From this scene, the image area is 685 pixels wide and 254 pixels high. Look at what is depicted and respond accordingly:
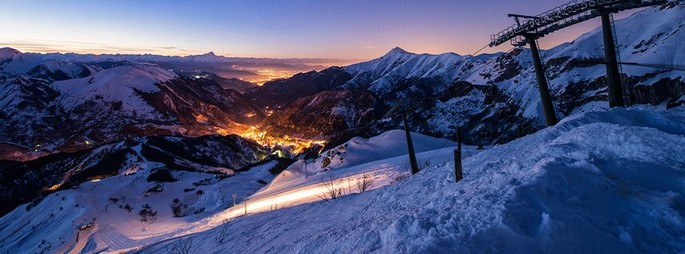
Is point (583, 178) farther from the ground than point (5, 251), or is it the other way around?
point (583, 178)

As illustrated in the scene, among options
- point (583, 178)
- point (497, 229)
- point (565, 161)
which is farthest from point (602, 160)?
point (497, 229)

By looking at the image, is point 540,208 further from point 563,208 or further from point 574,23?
point 574,23

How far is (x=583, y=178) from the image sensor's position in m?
5.84

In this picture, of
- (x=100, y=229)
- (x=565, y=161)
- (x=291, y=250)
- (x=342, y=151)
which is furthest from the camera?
(x=342, y=151)

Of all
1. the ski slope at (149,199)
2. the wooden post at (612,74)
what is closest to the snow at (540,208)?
the wooden post at (612,74)

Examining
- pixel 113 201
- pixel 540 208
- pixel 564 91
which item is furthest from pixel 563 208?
pixel 564 91

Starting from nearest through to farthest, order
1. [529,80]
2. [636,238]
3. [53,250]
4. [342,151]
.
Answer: [636,238] → [53,250] → [342,151] → [529,80]

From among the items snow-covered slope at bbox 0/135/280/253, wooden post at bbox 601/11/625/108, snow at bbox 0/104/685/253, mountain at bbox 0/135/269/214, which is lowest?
mountain at bbox 0/135/269/214

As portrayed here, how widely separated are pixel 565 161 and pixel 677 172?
60.8 inches

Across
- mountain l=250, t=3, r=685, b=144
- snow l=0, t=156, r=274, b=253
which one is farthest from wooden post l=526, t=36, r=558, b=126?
mountain l=250, t=3, r=685, b=144

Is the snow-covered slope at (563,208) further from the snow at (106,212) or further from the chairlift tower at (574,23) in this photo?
the snow at (106,212)

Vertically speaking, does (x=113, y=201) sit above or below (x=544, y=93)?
below

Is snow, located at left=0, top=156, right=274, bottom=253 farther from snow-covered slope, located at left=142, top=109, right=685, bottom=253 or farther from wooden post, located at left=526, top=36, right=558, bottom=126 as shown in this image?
snow-covered slope, located at left=142, top=109, right=685, bottom=253

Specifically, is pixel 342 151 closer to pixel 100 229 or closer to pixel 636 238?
pixel 100 229
